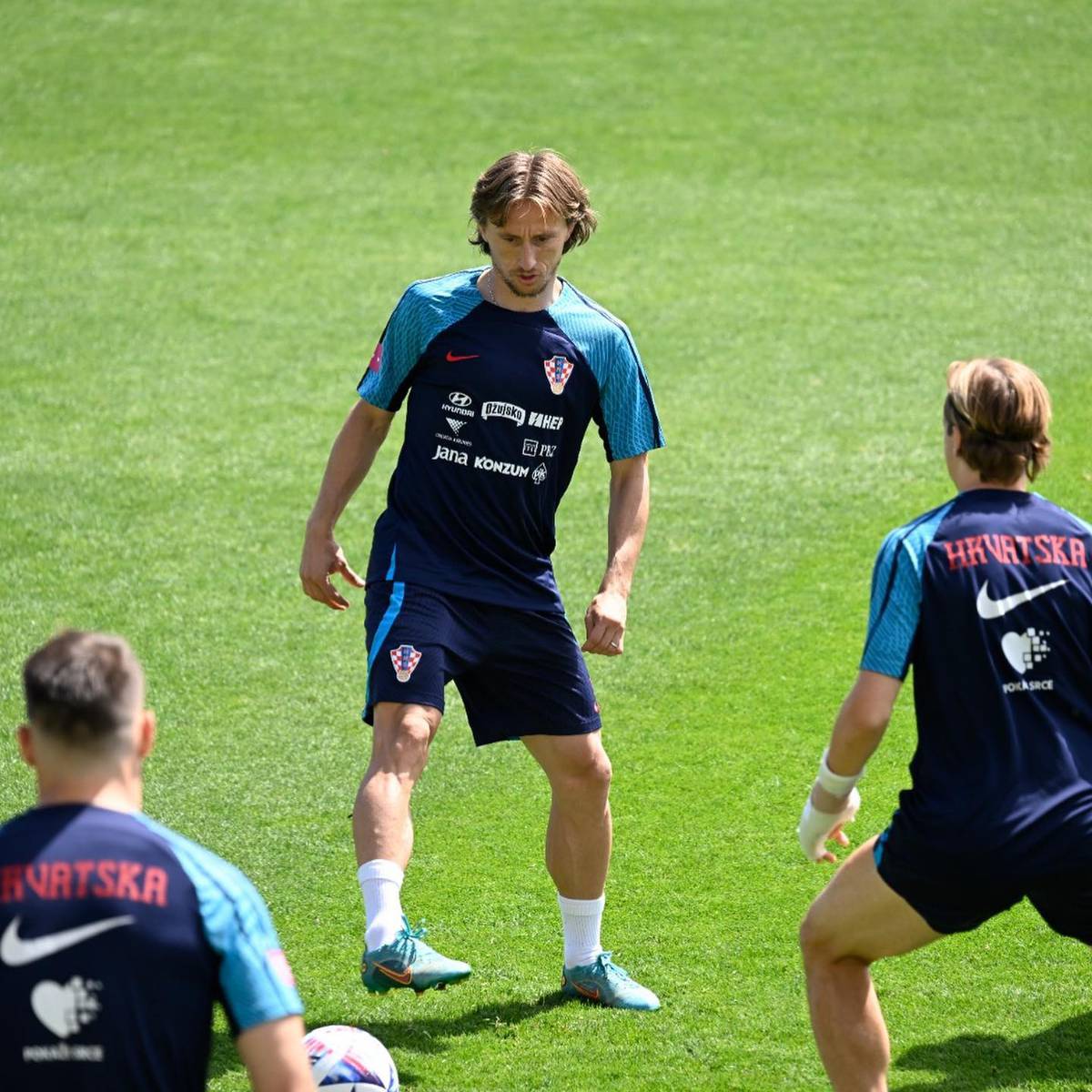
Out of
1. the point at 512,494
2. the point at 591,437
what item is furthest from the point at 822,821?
the point at 591,437

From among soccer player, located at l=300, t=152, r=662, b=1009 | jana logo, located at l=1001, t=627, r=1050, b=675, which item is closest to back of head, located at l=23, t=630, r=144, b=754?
jana logo, located at l=1001, t=627, r=1050, b=675

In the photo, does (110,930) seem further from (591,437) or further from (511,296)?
(591,437)

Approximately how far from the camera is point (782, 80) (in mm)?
17688

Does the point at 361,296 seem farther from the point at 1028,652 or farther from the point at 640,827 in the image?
the point at 1028,652

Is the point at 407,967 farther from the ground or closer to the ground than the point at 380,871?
closer to the ground

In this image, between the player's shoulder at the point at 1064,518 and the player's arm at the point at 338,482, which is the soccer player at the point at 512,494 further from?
the player's shoulder at the point at 1064,518

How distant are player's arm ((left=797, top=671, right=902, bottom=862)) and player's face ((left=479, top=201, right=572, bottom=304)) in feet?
5.70

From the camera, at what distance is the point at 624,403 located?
4.90 meters

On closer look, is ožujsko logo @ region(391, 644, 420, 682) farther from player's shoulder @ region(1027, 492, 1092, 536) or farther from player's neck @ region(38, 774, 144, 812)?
player's neck @ region(38, 774, 144, 812)

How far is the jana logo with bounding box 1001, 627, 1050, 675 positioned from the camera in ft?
11.3

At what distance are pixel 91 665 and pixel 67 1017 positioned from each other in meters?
0.54

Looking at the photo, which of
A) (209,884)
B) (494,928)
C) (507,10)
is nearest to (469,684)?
(494,928)

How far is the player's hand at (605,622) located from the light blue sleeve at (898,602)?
122cm

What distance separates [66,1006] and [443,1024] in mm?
2370
